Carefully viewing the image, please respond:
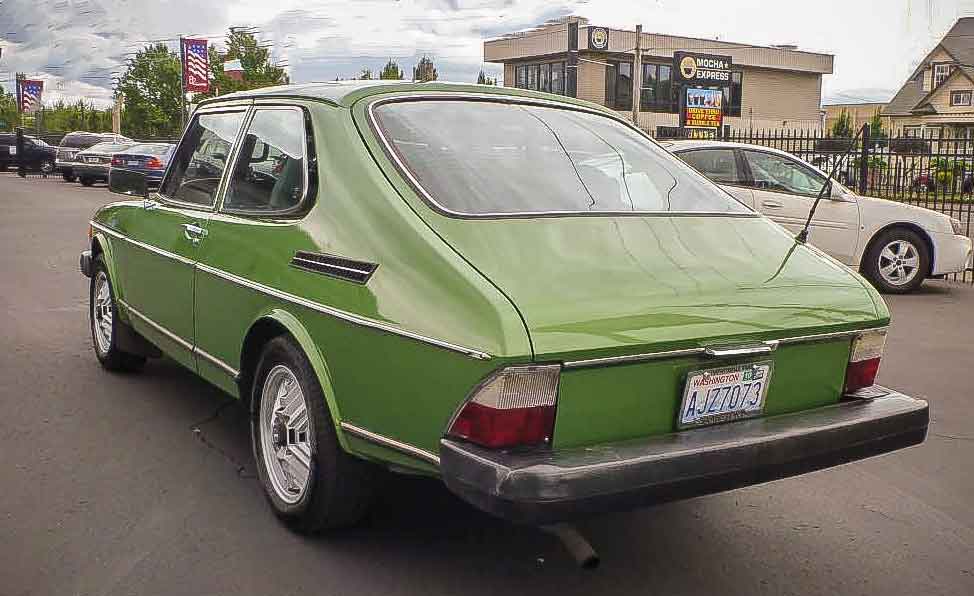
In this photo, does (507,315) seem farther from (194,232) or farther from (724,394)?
(194,232)

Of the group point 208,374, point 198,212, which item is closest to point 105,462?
point 208,374

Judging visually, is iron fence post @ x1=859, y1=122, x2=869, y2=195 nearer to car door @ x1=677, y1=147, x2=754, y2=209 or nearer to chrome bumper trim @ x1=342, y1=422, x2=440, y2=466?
car door @ x1=677, y1=147, x2=754, y2=209

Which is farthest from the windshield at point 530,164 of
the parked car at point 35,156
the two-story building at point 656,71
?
the two-story building at point 656,71

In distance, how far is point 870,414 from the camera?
3338mm

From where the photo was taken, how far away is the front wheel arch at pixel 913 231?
10.2m

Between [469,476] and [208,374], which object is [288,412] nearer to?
[208,374]

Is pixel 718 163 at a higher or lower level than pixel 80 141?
lower

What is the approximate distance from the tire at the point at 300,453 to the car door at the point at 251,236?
0.23m

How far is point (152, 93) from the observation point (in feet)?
192

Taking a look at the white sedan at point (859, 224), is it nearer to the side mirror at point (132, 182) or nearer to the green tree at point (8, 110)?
the side mirror at point (132, 182)

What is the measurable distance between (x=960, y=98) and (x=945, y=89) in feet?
4.04

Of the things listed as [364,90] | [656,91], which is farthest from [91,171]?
[656,91]

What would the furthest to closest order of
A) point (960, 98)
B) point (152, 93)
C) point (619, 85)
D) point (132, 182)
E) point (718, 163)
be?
point (960, 98)
point (619, 85)
point (152, 93)
point (718, 163)
point (132, 182)

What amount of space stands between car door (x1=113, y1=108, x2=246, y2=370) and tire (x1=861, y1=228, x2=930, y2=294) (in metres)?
7.62
